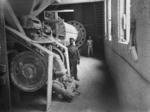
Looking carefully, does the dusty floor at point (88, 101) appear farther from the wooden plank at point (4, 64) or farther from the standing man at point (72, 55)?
the standing man at point (72, 55)

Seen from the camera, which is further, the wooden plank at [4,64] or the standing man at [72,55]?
the standing man at [72,55]

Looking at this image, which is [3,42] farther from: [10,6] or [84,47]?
[84,47]

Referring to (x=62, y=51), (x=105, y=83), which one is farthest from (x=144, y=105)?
(x=62, y=51)

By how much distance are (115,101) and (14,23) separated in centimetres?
344

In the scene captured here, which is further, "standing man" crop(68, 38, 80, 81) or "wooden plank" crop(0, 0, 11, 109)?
"standing man" crop(68, 38, 80, 81)

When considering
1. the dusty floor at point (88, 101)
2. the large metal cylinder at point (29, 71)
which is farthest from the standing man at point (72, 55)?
the large metal cylinder at point (29, 71)

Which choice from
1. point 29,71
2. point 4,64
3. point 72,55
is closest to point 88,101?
point 29,71

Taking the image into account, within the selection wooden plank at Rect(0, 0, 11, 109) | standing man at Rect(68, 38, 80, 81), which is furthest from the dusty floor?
standing man at Rect(68, 38, 80, 81)

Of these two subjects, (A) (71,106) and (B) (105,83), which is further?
(B) (105,83)

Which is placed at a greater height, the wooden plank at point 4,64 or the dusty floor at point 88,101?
the wooden plank at point 4,64

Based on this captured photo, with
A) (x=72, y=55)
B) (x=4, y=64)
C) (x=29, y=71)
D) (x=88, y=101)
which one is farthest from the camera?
(x=72, y=55)

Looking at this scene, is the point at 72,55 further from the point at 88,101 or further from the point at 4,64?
the point at 4,64

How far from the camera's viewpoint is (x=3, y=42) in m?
3.71

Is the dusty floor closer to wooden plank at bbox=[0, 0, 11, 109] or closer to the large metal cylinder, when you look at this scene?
wooden plank at bbox=[0, 0, 11, 109]
